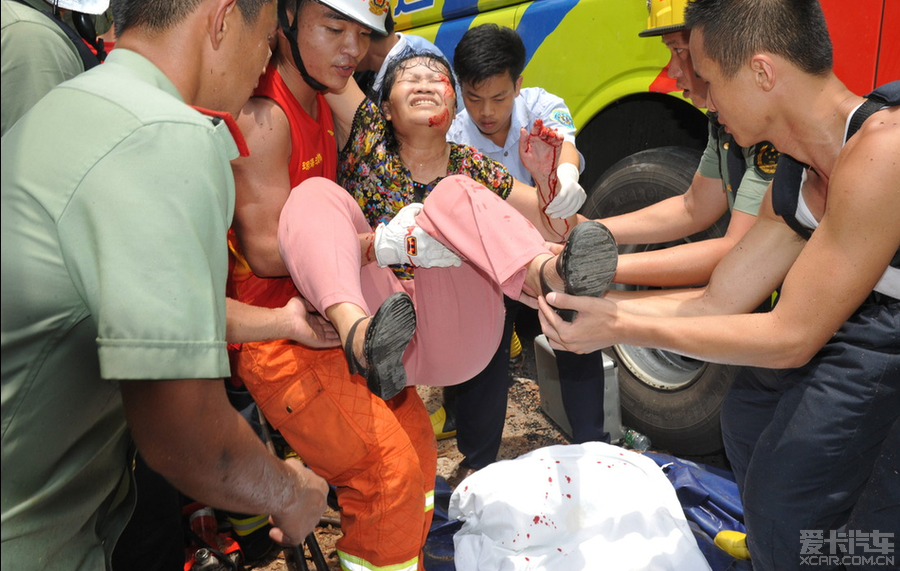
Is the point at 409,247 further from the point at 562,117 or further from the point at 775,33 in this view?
the point at 562,117

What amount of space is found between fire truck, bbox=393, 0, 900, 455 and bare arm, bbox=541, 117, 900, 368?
90 cm

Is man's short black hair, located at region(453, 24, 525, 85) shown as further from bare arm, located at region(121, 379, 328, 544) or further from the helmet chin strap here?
bare arm, located at region(121, 379, 328, 544)

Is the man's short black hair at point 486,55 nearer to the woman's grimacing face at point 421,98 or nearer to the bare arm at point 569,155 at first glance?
the bare arm at point 569,155

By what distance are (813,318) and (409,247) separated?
3.85 ft

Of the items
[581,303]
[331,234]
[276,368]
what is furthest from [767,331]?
[276,368]

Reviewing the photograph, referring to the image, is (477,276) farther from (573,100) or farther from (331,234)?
(573,100)

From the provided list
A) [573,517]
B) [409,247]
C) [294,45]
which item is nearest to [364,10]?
[294,45]

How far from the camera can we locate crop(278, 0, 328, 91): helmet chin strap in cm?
234

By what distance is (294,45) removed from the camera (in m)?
2.34

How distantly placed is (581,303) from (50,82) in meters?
1.59

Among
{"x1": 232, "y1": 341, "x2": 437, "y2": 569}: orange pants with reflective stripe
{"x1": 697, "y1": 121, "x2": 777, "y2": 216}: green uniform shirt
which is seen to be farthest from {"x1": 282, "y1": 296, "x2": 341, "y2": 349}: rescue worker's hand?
{"x1": 697, "y1": 121, "x2": 777, "y2": 216}: green uniform shirt

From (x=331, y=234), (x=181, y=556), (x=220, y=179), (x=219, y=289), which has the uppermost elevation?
(x=220, y=179)

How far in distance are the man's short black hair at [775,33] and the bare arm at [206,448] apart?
64.1 inches

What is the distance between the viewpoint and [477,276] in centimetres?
244
